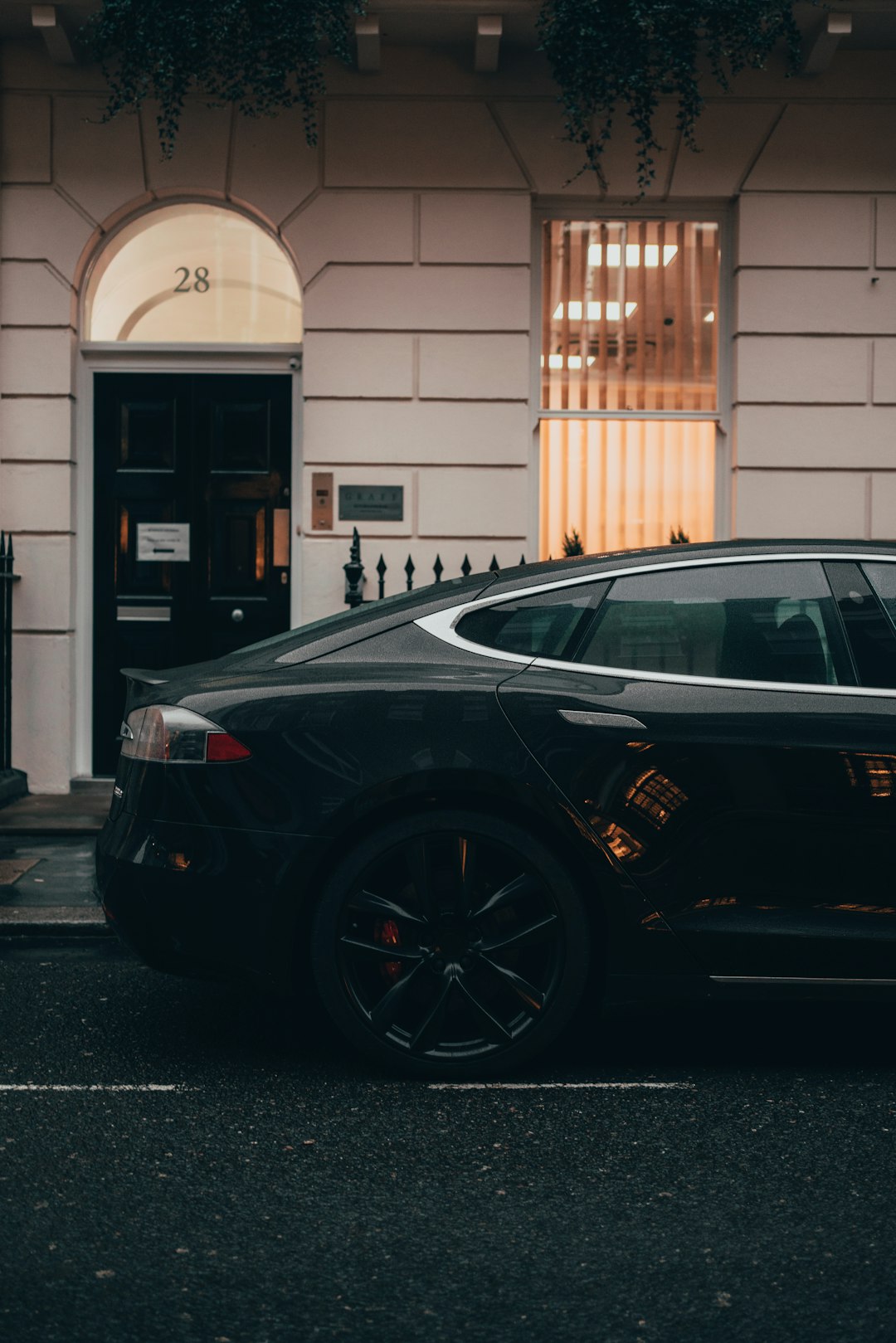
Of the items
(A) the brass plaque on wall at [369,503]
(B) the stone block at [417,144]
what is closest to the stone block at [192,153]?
(B) the stone block at [417,144]

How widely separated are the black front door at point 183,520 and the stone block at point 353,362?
33 cm

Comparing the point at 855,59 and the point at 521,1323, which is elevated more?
the point at 855,59

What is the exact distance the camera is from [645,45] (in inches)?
314

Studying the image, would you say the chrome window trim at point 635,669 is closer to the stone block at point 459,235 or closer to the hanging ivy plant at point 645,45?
the hanging ivy plant at point 645,45

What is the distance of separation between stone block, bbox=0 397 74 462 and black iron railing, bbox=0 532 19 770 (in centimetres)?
57

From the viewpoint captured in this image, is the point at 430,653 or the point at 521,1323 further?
the point at 430,653

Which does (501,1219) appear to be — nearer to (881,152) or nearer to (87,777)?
(87,777)

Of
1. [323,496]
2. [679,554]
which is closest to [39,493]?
[323,496]

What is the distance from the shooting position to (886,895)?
377cm

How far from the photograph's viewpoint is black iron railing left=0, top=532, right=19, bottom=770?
338 inches

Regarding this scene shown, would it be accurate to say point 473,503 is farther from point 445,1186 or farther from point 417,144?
point 445,1186

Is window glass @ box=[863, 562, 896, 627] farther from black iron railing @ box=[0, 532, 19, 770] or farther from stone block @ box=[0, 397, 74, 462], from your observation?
stone block @ box=[0, 397, 74, 462]

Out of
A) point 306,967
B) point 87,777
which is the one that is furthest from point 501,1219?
point 87,777

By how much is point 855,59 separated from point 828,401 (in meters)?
2.20
